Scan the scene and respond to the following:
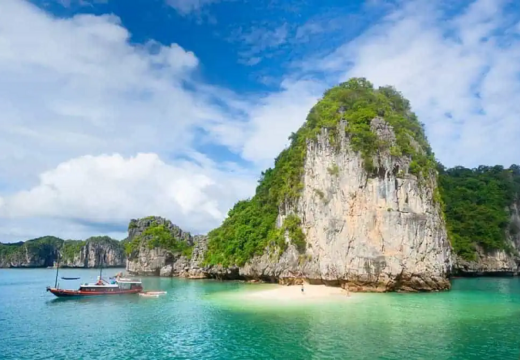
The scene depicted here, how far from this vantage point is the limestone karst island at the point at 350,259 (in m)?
19.4

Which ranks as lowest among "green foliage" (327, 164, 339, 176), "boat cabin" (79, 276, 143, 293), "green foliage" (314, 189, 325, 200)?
"boat cabin" (79, 276, 143, 293)

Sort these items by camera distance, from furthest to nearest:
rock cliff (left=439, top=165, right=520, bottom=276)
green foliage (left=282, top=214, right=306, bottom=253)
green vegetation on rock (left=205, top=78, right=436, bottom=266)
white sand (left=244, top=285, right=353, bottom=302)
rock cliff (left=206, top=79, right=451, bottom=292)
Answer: rock cliff (left=439, top=165, right=520, bottom=276), green foliage (left=282, top=214, right=306, bottom=253), green vegetation on rock (left=205, top=78, right=436, bottom=266), rock cliff (left=206, top=79, right=451, bottom=292), white sand (left=244, top=285, right=353, bottom=302)

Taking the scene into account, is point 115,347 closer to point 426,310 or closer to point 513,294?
point 426,310

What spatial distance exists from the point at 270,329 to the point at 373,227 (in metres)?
18.2

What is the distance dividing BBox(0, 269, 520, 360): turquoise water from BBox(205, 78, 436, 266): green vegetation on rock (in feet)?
46.7

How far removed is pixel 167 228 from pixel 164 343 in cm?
6285

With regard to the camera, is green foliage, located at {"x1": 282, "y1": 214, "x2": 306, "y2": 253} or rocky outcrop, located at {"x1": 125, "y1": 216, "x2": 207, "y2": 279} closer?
green foliage, located at {"x1": 282, "y1": 214, "x2": 306, "y2": 253}

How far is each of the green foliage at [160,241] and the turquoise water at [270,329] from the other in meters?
43.0

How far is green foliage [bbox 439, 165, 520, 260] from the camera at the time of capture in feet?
199

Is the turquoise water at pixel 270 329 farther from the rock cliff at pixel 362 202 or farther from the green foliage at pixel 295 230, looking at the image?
the green foliage at pixel 295 230

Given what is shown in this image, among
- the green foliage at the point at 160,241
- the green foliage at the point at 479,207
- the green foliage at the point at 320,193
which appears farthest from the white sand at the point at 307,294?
the green foliage at the point at 160,241

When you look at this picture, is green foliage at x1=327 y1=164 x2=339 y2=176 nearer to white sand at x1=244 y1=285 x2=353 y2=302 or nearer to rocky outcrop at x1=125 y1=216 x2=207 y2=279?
white sand at x1=244 y1=285 x2=353 y2=302

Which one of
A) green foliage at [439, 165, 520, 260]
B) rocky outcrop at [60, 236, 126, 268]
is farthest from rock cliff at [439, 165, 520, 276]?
rocky outcrop at [60, 236, 126, 268]

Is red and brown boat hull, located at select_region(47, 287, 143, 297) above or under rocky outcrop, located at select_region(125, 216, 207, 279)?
under
